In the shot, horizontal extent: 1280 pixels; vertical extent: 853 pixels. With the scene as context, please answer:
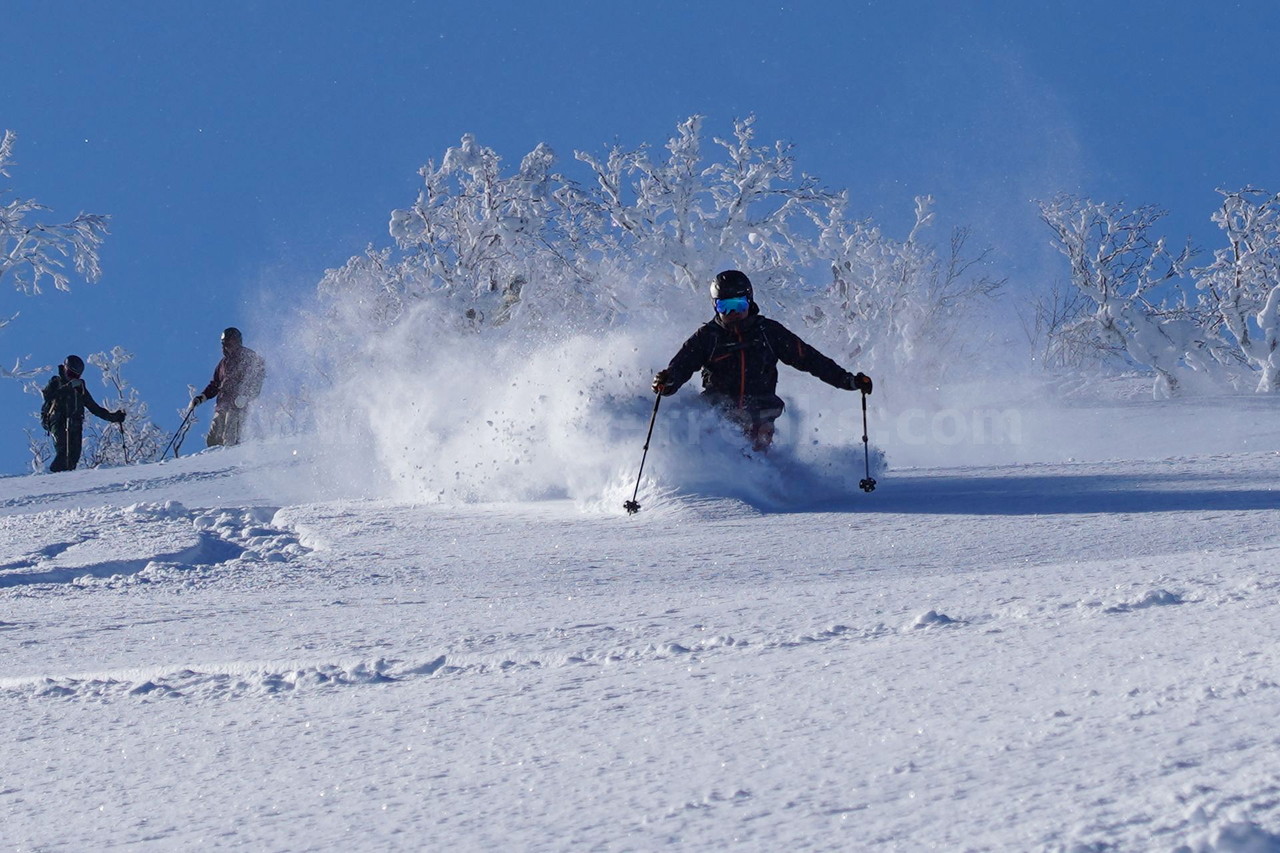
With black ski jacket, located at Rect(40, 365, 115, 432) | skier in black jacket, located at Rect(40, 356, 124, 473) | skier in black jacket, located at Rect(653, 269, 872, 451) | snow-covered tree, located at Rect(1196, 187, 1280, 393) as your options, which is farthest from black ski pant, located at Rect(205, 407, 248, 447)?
snow-covered tree, located at Rect(1196, 187, 1280, 393)

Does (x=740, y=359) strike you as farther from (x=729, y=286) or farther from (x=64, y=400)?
(x=64, y=400)

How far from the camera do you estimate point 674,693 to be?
2641 mm

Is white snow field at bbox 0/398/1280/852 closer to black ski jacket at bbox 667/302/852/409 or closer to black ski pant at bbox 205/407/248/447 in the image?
black ski jacket at bbox 667/302/852/409

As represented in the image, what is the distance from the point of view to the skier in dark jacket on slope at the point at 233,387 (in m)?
17.3

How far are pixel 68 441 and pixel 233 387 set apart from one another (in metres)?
2.82

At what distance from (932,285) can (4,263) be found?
94.4 feet

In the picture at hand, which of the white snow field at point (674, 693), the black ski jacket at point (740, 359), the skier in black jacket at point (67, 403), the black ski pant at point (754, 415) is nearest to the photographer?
the white snow field at point (674, 693)

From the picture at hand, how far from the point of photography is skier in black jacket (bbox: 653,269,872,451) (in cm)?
820

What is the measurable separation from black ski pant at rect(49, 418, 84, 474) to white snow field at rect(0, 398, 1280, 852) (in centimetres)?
1288

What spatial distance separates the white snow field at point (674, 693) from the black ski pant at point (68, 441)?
12.9 metres

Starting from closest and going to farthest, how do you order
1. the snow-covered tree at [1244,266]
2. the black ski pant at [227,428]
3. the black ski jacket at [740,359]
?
the black ski jacket at [740,359] < the black ski pant at [227,428] < the snow-covered tree at [1244,266]

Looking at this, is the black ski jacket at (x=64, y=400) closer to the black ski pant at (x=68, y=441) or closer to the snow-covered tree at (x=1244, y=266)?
the black ski pant at (x=68, y=441)

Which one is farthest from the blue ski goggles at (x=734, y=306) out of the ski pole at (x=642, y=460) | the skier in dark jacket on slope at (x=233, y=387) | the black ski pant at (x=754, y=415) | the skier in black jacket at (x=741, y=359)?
the skier in dark jacket on slope at (x=233, y=387)

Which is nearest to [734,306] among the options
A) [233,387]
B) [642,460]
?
[642,460]
